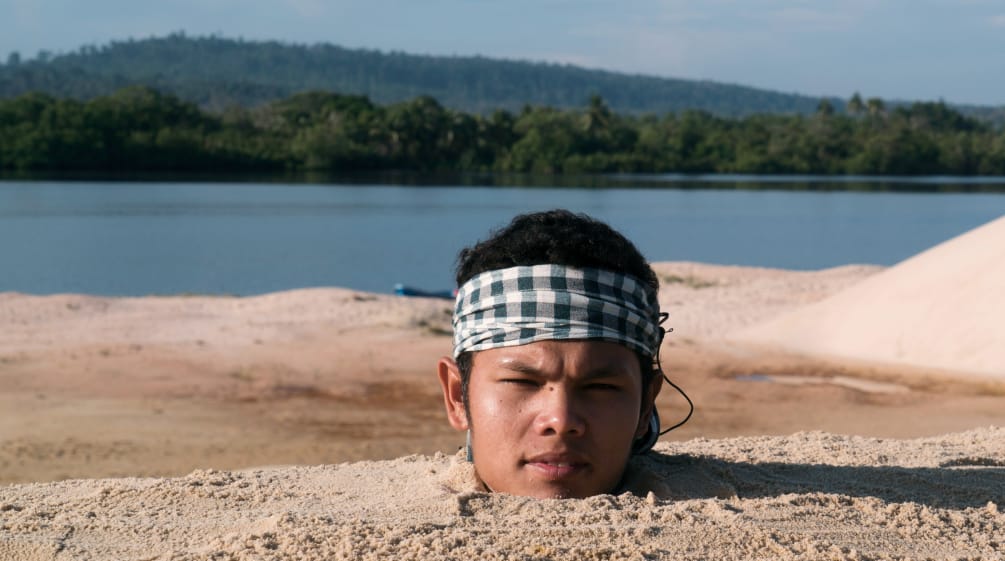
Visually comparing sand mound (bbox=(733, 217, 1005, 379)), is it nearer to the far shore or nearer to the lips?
the far shore

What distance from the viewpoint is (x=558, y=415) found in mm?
2334

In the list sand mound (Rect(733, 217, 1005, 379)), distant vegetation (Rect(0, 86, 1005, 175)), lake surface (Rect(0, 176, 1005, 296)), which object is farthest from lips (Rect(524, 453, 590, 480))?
distant vegetation (Rect(0, 86, 1005, 175))

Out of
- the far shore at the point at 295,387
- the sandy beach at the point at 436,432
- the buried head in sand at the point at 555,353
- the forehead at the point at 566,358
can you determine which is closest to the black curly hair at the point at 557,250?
the buried head in sand at the point at 555,353

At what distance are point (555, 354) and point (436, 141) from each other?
6752cm

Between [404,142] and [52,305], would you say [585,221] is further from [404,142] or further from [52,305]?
[404,142]

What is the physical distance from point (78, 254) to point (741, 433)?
65.4 ft

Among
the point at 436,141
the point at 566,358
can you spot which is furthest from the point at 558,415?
the point at 436,141

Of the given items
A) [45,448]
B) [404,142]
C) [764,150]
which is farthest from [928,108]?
[45,448]

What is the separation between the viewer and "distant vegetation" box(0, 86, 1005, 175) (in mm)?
60062

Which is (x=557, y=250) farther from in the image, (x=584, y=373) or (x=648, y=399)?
(x=648, y=399)

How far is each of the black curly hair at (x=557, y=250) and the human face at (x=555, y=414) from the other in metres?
0.10

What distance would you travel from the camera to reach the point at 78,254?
2467 centimetres

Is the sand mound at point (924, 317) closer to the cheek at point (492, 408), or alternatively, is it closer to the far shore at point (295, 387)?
the far shore at point (295, 387)

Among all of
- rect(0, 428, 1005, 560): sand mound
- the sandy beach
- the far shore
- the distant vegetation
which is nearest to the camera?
rect(0, 428, 1005, 560): sand mound
